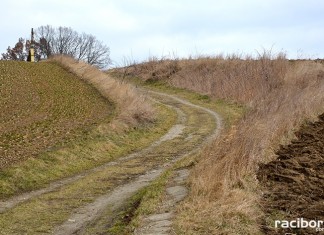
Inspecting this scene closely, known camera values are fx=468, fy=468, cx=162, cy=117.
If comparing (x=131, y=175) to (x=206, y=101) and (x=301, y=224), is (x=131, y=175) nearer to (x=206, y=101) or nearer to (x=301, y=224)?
(x=301, y=224)

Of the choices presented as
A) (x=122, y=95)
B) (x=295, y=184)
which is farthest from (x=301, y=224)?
(x=122, y=95)

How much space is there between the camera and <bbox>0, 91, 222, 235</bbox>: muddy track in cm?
870

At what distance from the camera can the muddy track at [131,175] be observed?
8.70 metres

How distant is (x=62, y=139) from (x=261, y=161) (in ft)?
23.2

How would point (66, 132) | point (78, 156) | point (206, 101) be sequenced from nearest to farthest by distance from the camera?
point (78, 156)
point (66, 132)
point (206, 101)

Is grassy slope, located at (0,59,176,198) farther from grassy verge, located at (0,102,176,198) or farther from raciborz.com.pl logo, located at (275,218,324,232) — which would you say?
raciborz.com.pl logo, located at (275,218,324,232)

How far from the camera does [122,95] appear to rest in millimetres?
22906

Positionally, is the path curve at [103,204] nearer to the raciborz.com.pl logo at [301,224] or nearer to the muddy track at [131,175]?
the muddy track at [131,175]

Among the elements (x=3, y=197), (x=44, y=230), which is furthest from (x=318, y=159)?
(x=3, y=197)

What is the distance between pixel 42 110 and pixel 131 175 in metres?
8.23

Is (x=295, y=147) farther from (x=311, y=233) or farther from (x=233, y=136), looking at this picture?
(x=311, y=233)

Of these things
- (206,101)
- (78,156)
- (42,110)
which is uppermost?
(42,110)

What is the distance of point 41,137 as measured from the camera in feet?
47.2

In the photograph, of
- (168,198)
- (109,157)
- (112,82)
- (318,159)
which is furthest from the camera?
(112,82)
